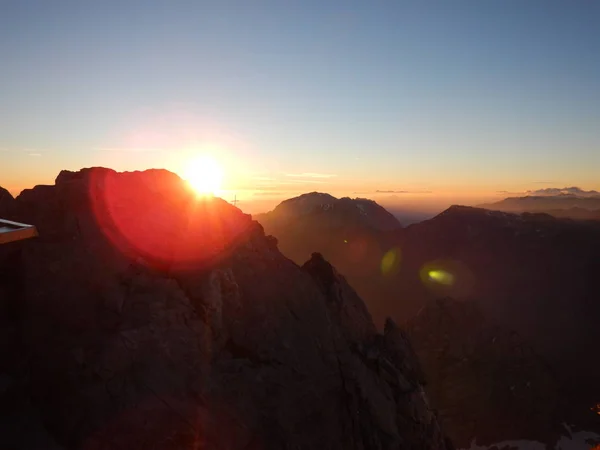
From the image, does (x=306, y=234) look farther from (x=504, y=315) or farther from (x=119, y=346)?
(x=119, y=346)

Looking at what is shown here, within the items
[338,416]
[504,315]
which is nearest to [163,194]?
[338,416]

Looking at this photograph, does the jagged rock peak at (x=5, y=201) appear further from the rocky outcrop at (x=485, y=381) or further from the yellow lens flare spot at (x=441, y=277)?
the yellow lens flare spot at (x=441, y=277)

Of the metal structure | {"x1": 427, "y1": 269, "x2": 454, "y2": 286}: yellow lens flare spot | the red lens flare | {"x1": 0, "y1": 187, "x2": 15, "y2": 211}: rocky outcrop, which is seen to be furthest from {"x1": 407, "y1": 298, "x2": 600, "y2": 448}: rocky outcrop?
the metal structure

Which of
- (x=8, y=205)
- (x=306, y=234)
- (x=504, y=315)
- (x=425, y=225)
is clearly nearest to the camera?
(x=8, y=205)

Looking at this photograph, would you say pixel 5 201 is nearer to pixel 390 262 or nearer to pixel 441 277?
pixel 441 277

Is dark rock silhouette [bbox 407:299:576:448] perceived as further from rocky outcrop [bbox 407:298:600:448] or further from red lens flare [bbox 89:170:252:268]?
red lens flare [bbox 89:170:252:268]

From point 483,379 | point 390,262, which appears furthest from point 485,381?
point 390,262
